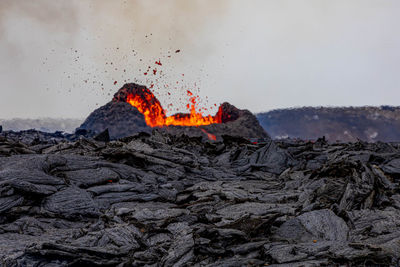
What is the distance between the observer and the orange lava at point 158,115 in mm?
76875

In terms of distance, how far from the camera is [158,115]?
80.3m

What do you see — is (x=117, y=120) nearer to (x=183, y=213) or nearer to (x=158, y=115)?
(x=158, y=115)

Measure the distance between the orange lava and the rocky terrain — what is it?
203 feet

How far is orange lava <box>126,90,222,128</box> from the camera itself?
7688 centimetres

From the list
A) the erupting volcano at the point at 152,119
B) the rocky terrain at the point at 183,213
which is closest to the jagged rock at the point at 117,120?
the erupting volcano at the point at 152,119

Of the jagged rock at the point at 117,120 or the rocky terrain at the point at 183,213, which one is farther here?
the jagged rock at the point at 117,120

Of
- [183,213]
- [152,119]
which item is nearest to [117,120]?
[152,119]

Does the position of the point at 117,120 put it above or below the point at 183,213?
above

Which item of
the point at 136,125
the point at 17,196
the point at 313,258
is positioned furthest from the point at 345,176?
the point at 136,125

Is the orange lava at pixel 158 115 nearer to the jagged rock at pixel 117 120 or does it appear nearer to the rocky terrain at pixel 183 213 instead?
the jagged rock at pixel 117 120

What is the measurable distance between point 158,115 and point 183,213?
239ft

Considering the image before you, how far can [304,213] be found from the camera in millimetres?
7645

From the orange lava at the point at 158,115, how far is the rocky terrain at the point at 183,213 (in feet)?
203

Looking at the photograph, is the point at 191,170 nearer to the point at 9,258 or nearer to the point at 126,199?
the point at 126,199
